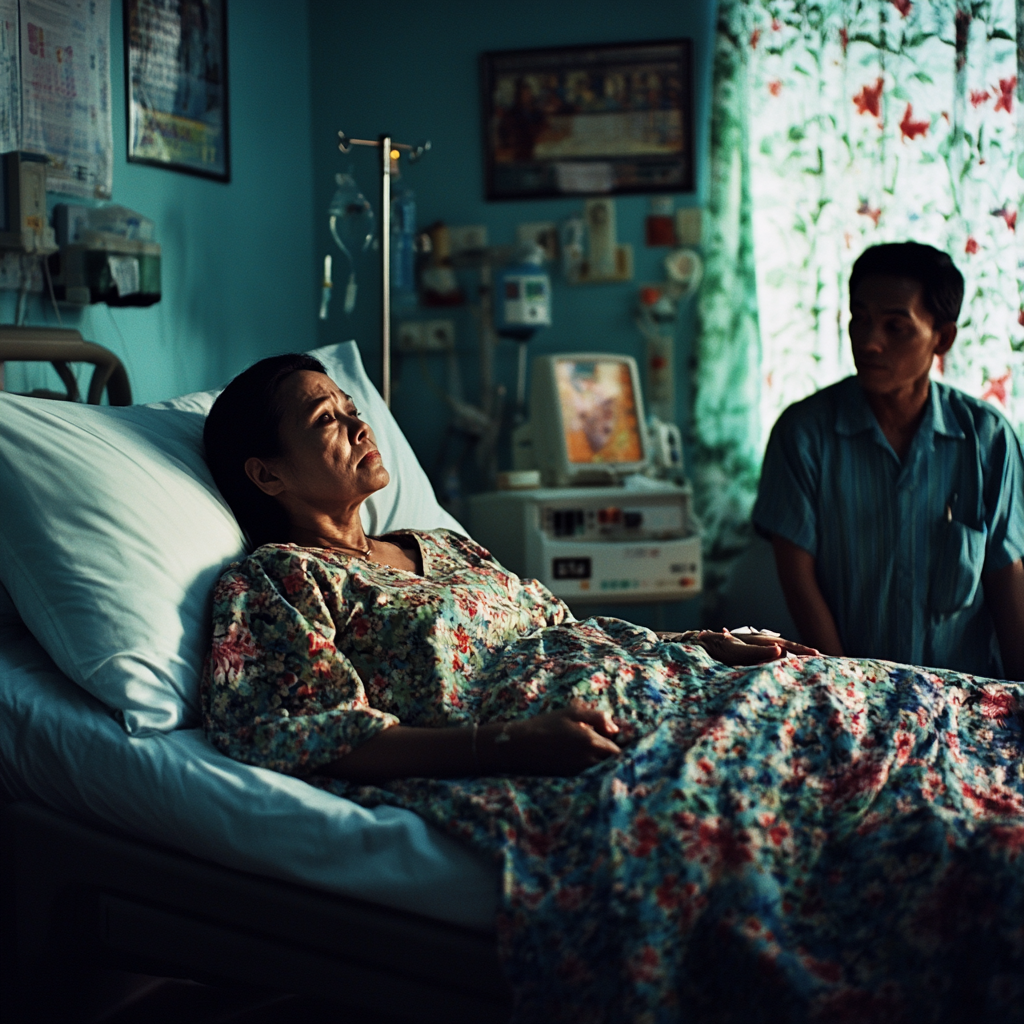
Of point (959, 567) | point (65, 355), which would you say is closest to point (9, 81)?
point (65, 355)

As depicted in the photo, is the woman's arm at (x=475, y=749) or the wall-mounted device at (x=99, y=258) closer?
the woman's arm at (x=475, y=749)

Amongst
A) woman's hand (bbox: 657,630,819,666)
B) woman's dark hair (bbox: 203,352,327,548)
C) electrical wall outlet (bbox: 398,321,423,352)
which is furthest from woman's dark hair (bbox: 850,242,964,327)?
electrical wall outlet (bbox: 398,321,423,352)

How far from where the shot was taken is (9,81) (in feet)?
6.63

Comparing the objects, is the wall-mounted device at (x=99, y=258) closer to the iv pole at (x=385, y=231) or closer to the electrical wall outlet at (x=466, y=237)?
the iv pole at (x=385, y=231)

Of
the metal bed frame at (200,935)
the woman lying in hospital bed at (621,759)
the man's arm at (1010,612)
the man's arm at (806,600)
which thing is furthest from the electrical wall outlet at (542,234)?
the metal bed frame at (200,935)

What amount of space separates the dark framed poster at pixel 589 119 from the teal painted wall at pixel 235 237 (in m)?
0.61

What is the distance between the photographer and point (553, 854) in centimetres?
110

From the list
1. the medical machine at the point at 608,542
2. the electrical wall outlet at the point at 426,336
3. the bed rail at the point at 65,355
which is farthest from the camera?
the electrical wall outlet at the point at 426,336

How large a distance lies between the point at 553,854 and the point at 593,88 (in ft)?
9.27

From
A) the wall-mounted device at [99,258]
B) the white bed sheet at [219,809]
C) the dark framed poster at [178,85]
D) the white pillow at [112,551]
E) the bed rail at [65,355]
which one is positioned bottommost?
the white bed sheet at [219,809]

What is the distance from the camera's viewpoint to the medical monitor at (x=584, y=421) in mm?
3121

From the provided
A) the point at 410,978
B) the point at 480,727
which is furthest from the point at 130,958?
Result: the point at 480,727

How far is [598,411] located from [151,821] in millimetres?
2182

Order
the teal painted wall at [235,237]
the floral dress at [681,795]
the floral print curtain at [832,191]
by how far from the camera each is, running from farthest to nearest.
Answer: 1. the floral print curtain at [832,191]
2. the teal painted wall at [235,237]
3. the floral dress at [681,795]
